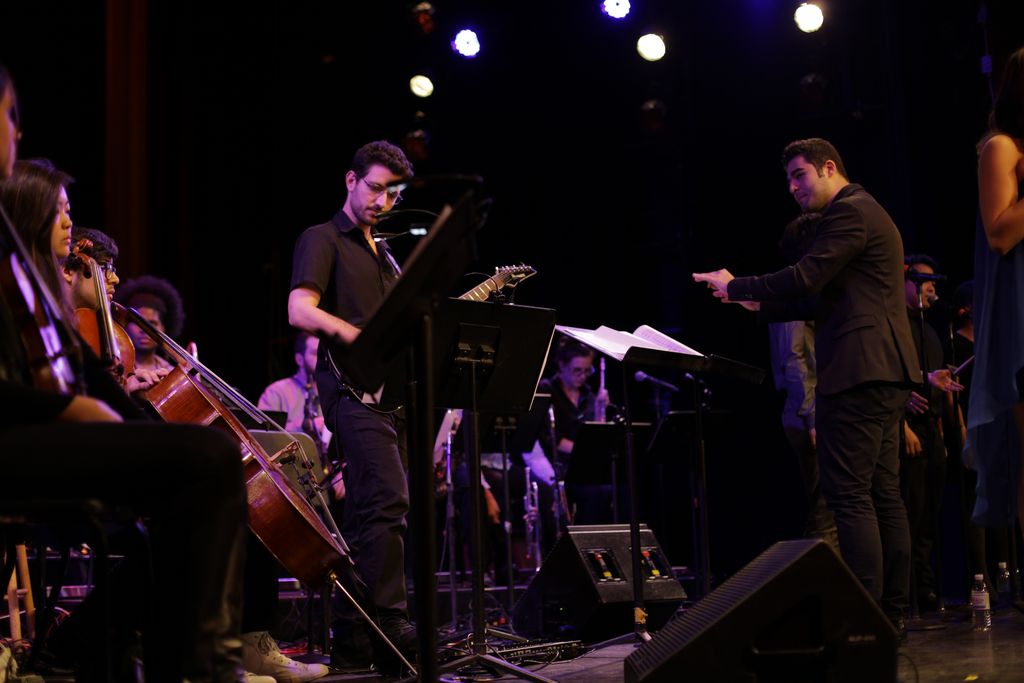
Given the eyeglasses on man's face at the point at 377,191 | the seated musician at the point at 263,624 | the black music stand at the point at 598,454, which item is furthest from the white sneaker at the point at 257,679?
the black music stand at the point at 598,454

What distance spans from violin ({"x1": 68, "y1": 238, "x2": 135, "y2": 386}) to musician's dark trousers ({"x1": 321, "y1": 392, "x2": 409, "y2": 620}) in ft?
2.78

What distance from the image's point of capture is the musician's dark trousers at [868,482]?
14.0 ft

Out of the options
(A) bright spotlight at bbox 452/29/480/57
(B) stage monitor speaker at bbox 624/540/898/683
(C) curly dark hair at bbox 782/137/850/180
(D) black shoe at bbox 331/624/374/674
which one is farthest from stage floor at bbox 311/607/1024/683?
(A) bright spotlight at bbox 452/29/480/57

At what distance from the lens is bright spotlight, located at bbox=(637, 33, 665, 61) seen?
8.42m

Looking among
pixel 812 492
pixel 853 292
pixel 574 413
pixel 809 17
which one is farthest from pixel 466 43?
pixel 853 292

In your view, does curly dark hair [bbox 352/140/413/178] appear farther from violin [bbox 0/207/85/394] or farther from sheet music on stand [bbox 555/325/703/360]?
violin [bbox 0/207/85/394]

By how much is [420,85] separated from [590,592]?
5444mm

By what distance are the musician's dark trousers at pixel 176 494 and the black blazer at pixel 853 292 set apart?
297 cm

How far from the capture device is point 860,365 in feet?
14.3

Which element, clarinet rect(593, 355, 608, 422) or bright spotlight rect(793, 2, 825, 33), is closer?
bright spotlight rect(793, 2, 825, 33)

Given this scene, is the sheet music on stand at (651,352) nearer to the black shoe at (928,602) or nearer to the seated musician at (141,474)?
the seated musician at (141,474)

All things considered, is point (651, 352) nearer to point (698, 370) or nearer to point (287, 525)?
point (698, 370)

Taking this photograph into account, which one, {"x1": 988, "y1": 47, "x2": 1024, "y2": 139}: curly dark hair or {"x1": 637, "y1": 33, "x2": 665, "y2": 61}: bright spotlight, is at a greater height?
{"x1": 637, "y1": 33, "x2": 665, "y2": 61}: bright spotlight

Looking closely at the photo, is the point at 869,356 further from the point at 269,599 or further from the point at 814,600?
the point at 269,599
